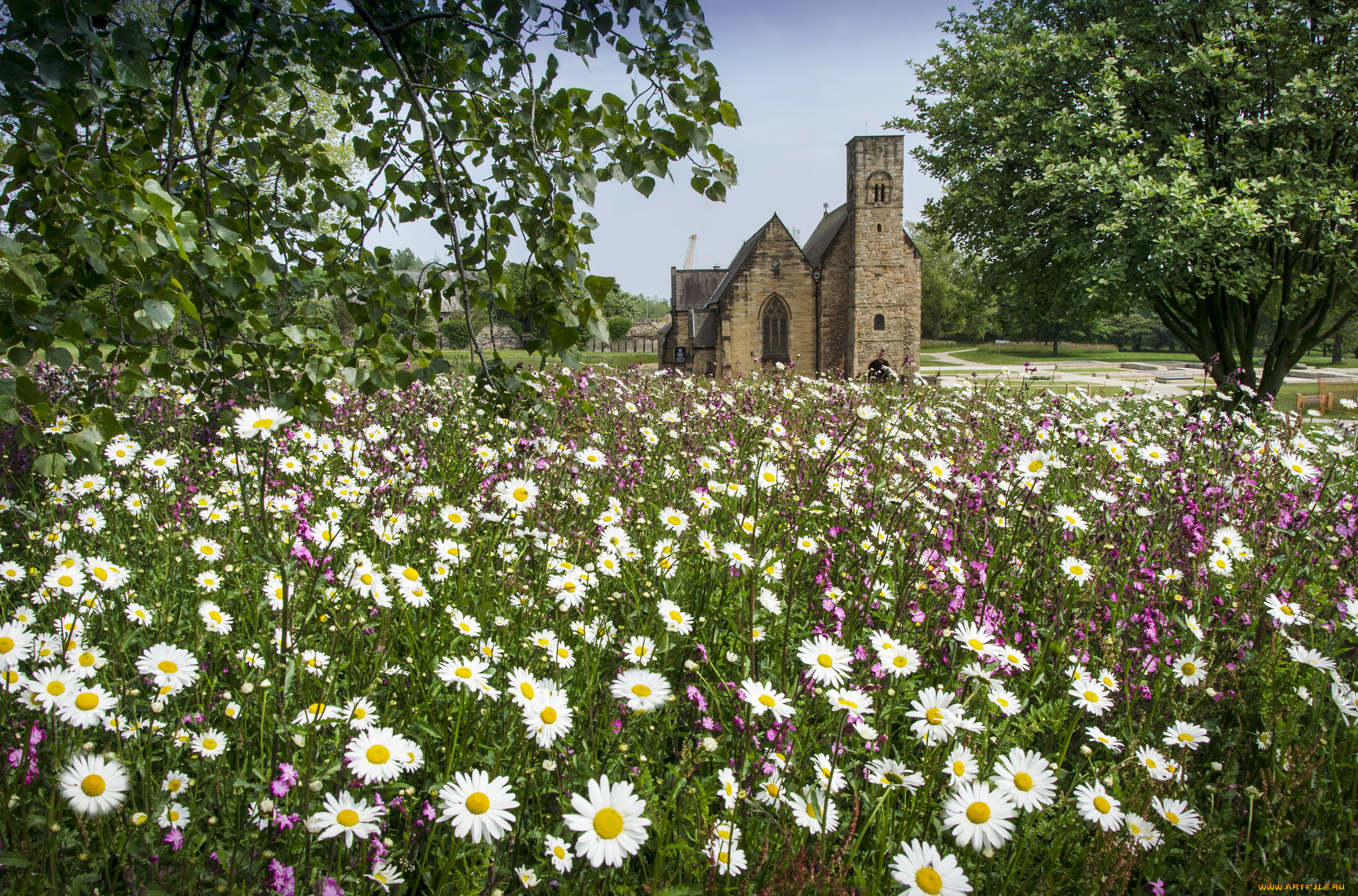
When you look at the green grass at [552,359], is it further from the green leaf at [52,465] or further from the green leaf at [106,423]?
the green leaf at [52,465]

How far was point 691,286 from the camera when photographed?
152ft

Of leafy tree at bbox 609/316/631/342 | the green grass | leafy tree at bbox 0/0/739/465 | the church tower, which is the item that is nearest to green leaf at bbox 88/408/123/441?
leafy tree at bbox 0/0/739/465

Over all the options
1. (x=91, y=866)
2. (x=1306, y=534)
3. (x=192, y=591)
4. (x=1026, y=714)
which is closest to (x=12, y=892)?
(x=91, y=866)

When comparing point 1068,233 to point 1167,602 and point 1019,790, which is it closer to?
point 1167,602

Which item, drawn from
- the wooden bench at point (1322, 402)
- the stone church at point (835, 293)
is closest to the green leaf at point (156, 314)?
the wooden bench at point (1322, 402)

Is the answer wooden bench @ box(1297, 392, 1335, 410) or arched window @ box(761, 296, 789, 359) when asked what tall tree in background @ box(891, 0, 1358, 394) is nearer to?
wooden bench @ box(1297, 392, 1335, 410)

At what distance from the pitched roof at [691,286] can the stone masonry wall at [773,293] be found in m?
13.4

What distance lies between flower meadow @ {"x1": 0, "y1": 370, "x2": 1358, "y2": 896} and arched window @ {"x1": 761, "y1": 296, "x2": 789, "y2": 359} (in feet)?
94.9

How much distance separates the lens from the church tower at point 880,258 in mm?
28328

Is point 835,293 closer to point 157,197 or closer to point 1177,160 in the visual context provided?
point 1177,160

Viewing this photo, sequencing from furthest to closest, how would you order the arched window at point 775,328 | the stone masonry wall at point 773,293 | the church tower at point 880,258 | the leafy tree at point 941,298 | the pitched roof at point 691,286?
the leafy tree at point 941,298 < the pitched roof at point 691,286 < the arched window at point 775,328 < the stone masonry wall at point 773,293 < the church tower at point 880,258

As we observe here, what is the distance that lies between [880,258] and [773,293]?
577cm

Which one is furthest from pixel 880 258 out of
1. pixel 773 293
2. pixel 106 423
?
pixel 106 423

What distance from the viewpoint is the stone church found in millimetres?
28375
